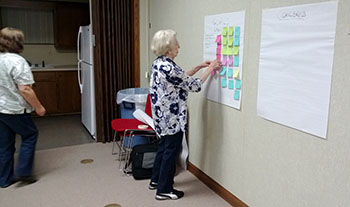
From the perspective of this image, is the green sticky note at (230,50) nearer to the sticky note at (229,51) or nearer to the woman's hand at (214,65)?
the sticky note at (229,51)

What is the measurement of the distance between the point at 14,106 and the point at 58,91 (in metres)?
2.77

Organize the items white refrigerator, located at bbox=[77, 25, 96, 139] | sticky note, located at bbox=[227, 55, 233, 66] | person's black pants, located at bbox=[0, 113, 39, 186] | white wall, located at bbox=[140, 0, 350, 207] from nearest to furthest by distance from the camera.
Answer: white wall, located at bbox=[140, 0, 350, 207], sticky note, located at bbox=[227, 55, 233, 66], person's black pants, located at bbox=[0, 113, 39, 186], white refrigerator, located at bbox=[77, 25, 96, 139]

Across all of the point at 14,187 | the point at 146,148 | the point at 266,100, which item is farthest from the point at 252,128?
the point at 14,187

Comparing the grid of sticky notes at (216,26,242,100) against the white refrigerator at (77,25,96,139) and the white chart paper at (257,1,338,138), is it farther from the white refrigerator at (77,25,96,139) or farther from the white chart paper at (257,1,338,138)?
the white refrigerator at (77,25,96,139)

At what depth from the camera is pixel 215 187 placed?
2.82m

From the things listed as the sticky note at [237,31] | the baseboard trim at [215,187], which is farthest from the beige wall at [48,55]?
the sticky note at [237,31]

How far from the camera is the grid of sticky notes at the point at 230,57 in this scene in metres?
2.38

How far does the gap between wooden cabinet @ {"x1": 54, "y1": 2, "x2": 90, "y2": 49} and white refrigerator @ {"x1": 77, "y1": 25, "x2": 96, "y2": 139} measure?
1156 mm

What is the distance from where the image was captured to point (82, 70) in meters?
4.62

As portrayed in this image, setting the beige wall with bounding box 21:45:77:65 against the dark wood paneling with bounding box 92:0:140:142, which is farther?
the beige wall with bounding box 21:45:77:65

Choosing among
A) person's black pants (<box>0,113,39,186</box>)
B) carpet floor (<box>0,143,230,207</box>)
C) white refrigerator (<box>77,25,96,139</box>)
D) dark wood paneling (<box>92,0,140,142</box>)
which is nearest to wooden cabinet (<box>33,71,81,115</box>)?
white refrigerator (<box>77,25,96,139</box>)

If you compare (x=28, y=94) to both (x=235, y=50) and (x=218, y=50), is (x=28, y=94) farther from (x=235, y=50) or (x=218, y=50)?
(x=235, y=50)

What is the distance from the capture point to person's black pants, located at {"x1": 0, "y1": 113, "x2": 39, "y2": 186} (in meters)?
2.80

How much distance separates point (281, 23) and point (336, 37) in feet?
1.33
